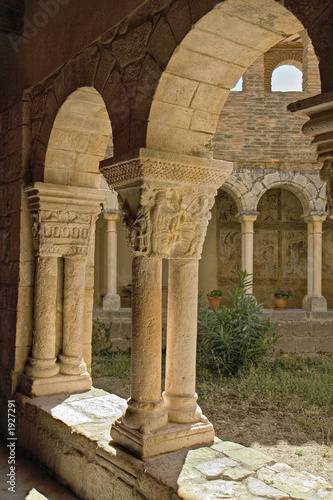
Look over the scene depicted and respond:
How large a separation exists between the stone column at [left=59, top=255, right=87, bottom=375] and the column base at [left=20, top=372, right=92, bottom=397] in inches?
2.5

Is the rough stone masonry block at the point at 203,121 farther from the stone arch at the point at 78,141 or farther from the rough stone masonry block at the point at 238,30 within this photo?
the stone arch at the point at 78,141

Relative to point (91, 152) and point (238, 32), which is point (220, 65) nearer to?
point (238, 32)

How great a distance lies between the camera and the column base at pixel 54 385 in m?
3.70

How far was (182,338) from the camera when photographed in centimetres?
286

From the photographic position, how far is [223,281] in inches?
428

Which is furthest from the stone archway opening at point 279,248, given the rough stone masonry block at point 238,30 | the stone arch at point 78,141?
the rough stone masonry block at point 238,30

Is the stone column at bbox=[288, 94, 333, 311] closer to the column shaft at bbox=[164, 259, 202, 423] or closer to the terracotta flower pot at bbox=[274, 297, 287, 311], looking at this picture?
the column shaft at bbox=[164, 259, 202, 423]

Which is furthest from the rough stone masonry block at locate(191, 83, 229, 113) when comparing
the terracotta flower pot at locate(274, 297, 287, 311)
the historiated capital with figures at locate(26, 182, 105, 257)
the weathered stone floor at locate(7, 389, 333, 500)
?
the terracotta flower pot at locate(274, 297, 287, 311)

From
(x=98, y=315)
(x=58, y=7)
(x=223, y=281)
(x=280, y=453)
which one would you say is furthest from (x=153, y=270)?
(x=223, y=281)

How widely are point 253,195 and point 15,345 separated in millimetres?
6504

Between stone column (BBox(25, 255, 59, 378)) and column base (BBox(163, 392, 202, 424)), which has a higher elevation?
stone column (BBox(25, 255, 59, 378))

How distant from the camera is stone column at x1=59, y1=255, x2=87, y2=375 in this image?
3.91m

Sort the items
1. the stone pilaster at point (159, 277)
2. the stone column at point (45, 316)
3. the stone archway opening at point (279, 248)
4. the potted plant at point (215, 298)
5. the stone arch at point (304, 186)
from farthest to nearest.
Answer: the stone archway opening at point (279, 248) < the potted plant at point (215, 298) < the stone arch at point (304, 186) < the stone column at point (45, 316) < the stone pilaster at point (159, 277)

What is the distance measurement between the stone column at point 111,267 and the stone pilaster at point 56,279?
16.4 ft
